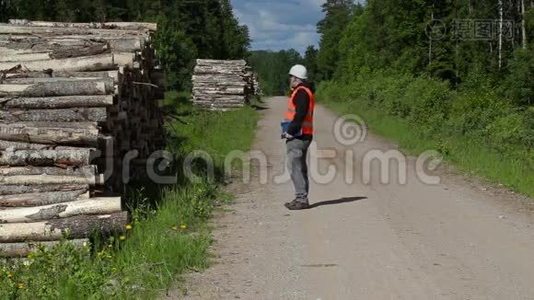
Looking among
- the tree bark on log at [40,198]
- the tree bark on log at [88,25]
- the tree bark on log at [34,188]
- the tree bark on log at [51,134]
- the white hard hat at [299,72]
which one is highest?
the tree bark on log at [88,25]

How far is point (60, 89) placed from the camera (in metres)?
9.09

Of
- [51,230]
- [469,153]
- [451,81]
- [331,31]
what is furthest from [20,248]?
[331,31]

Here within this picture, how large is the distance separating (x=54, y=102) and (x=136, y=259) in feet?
9.06

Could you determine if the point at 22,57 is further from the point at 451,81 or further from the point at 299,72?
the point at 451,81

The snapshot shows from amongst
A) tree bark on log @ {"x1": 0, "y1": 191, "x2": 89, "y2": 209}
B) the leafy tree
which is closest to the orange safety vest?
tree bark on log @ {"x1": 0, "y1": 191, "x2": 89, "y2": 209}

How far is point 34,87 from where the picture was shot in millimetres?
9078

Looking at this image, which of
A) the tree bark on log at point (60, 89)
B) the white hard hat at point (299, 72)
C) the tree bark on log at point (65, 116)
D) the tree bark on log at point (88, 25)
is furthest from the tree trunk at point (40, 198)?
the tree bark on log at point (88, 25)

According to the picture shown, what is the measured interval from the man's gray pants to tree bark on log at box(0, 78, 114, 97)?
265 centimetres

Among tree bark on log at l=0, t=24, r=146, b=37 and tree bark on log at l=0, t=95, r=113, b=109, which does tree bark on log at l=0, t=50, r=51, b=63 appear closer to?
tree bark on log at l=0, t=95, r=113, b=109

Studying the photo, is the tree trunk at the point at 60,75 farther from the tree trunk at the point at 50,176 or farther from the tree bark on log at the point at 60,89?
the tree trunk at the point at 50,176

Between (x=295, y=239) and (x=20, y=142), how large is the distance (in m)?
3.31

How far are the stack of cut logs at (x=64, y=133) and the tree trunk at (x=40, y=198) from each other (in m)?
0.01

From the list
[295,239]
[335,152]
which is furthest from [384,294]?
[335,152]

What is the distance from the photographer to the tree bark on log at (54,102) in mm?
8938
